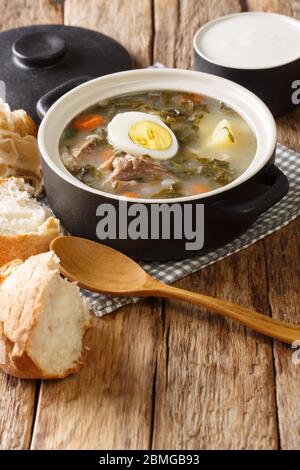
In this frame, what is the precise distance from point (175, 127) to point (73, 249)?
64 cm

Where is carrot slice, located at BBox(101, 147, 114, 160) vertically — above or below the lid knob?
above

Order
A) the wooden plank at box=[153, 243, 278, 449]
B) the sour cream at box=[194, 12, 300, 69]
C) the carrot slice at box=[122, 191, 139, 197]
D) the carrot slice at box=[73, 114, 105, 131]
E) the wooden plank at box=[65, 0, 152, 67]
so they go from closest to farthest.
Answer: the wooden plank at box=[153, 243, 278, 449] < the carrot slice at box=[122, 191, 139, 197] < the carrot slice at box=[73, 114, 105, 131] < the sour cream at box=[194, 12, 300, 69] < the wooden plank at box=[65, 0, 152, 67]

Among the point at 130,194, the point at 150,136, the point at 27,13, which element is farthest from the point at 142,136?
the point at 27,13

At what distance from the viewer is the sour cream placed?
11.7ft

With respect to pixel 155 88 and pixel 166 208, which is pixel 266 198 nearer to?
pixel 166 208

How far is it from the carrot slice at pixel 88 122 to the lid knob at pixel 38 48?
0.64 metres

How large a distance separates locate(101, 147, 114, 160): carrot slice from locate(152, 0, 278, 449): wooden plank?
53 centimetres

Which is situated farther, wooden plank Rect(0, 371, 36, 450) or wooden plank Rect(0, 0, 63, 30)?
wooden plank Rect(0, 0, 63, 30)

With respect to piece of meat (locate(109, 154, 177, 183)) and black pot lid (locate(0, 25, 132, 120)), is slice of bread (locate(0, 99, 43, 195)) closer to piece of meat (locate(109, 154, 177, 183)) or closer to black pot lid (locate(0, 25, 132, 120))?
Answer: black pot lid (locate(0, 25, 132, 120))

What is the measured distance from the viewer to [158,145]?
292cm

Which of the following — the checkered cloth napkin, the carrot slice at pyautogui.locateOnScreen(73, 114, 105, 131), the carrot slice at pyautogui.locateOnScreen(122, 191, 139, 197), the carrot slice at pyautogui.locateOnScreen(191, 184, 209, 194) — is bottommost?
the checkered cloth napkin

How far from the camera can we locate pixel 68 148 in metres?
2.98

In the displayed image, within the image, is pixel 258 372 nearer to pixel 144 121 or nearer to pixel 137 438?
pixel 137 438

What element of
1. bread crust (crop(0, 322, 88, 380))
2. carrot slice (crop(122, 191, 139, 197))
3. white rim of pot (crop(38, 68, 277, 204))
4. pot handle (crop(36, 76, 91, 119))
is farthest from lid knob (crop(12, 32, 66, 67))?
bread crust (crop(0, 322, 88, 380))
